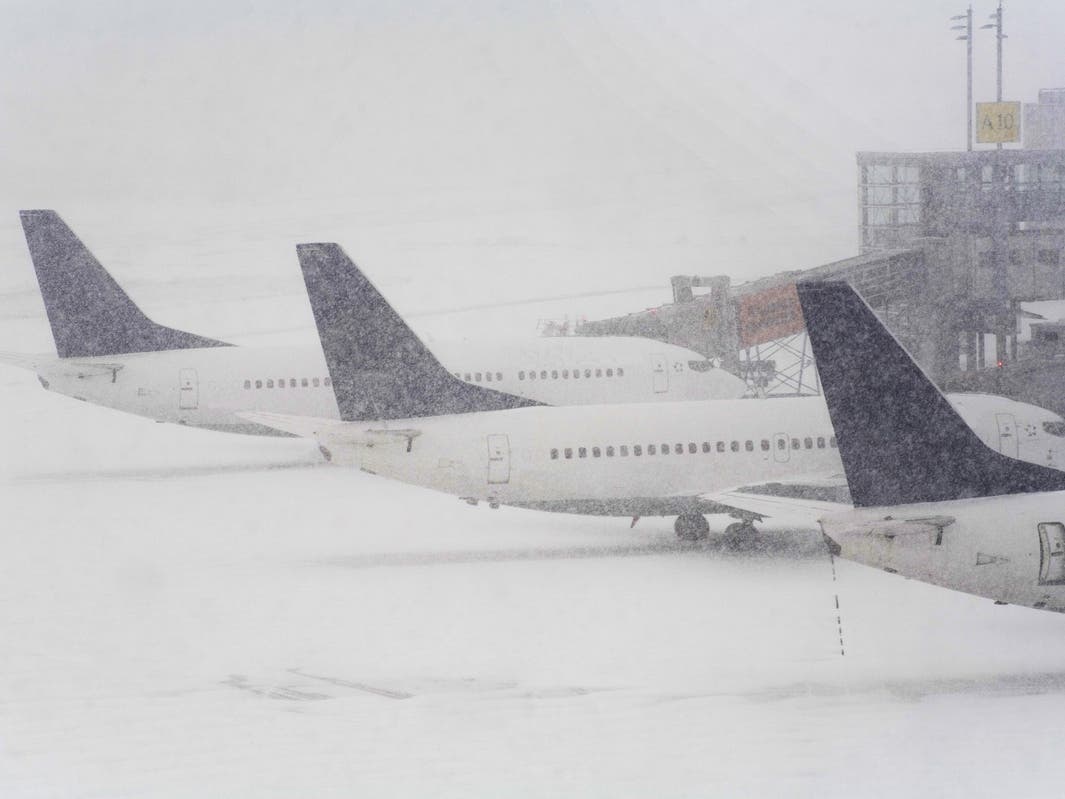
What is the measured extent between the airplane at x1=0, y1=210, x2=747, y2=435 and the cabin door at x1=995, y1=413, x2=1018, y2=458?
12024 mm

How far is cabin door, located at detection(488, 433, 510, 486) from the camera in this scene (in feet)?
76.7

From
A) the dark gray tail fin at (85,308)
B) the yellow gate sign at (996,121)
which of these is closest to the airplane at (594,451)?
the dark gray tail fin at (85,308)

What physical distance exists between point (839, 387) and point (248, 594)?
10821 mm

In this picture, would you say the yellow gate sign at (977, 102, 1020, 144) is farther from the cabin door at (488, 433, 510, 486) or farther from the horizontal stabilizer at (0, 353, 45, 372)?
the horizontal stabilizer at (0, 353, 45, 372)

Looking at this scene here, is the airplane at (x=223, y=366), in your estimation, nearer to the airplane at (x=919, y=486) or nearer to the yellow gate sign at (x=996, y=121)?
the yellow gate sign at (x=996, y=121)

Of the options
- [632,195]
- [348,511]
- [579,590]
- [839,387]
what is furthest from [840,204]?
[839,387]

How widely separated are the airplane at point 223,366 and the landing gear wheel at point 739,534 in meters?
11.6

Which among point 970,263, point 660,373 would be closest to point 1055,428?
point 970,263

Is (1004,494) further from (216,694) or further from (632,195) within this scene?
(632,195)

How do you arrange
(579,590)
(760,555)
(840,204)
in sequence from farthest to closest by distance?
1. (840,204)
2. (760,555)
3. (579,590)

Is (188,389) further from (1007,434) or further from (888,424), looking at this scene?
(888,424)

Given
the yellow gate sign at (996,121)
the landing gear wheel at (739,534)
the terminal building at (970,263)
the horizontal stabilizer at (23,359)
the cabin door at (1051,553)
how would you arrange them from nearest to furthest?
the cabin door at (1051,553), the landing gear wheel at (739,534), the terminal building at (970,263), the horizontal stabilizer at (23,359), the yellow gate sign at (996,121)

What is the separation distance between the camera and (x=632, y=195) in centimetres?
11088

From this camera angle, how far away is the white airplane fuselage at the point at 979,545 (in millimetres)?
14977
